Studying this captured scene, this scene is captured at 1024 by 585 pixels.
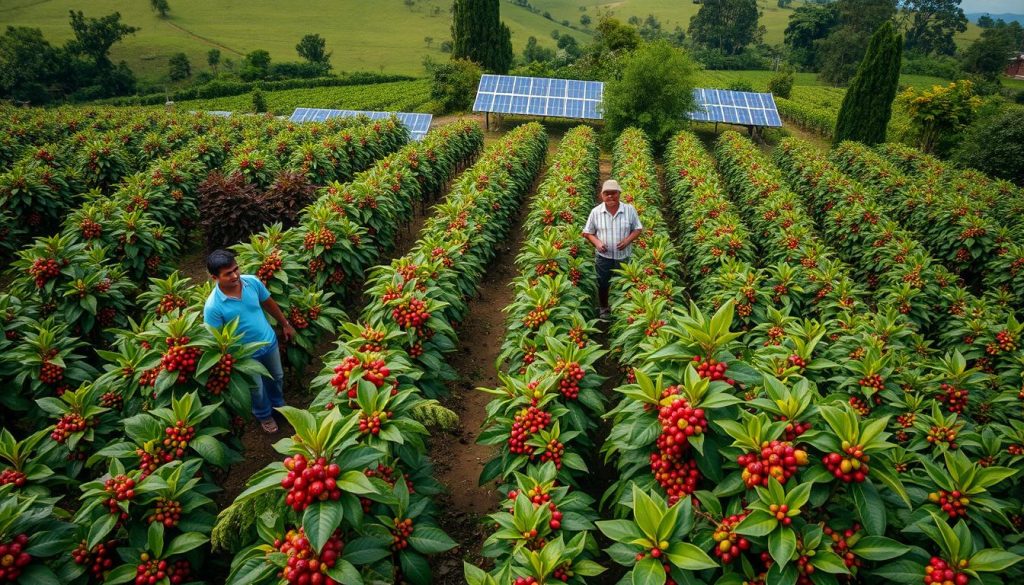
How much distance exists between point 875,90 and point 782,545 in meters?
26.8

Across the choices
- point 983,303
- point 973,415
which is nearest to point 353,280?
point 973,415

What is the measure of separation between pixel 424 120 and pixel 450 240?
24463mm

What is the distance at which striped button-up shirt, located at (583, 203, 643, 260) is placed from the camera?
6.50 meters

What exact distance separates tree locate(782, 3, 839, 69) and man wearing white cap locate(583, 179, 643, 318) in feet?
254

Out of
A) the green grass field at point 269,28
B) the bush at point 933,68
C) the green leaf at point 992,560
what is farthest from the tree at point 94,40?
the bush at point 933,68

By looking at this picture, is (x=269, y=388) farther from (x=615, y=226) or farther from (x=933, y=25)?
(x=933, y=25)

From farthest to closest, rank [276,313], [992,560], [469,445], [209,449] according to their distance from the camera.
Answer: [469,445]
[276,313]
[209,449]
[992,560]

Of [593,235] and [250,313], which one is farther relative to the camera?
[593,235]

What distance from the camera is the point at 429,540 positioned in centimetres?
274

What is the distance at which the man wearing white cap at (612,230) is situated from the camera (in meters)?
6.41

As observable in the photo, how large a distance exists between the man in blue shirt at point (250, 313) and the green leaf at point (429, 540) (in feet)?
6.82

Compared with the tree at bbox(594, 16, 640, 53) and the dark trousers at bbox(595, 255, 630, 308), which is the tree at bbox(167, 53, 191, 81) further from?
the dark trousers at bbox(595, 255, 630, 308)

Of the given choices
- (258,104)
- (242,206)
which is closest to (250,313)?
(242,206)

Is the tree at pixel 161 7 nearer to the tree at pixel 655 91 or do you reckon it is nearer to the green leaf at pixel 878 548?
the tree at pixel 655 91
